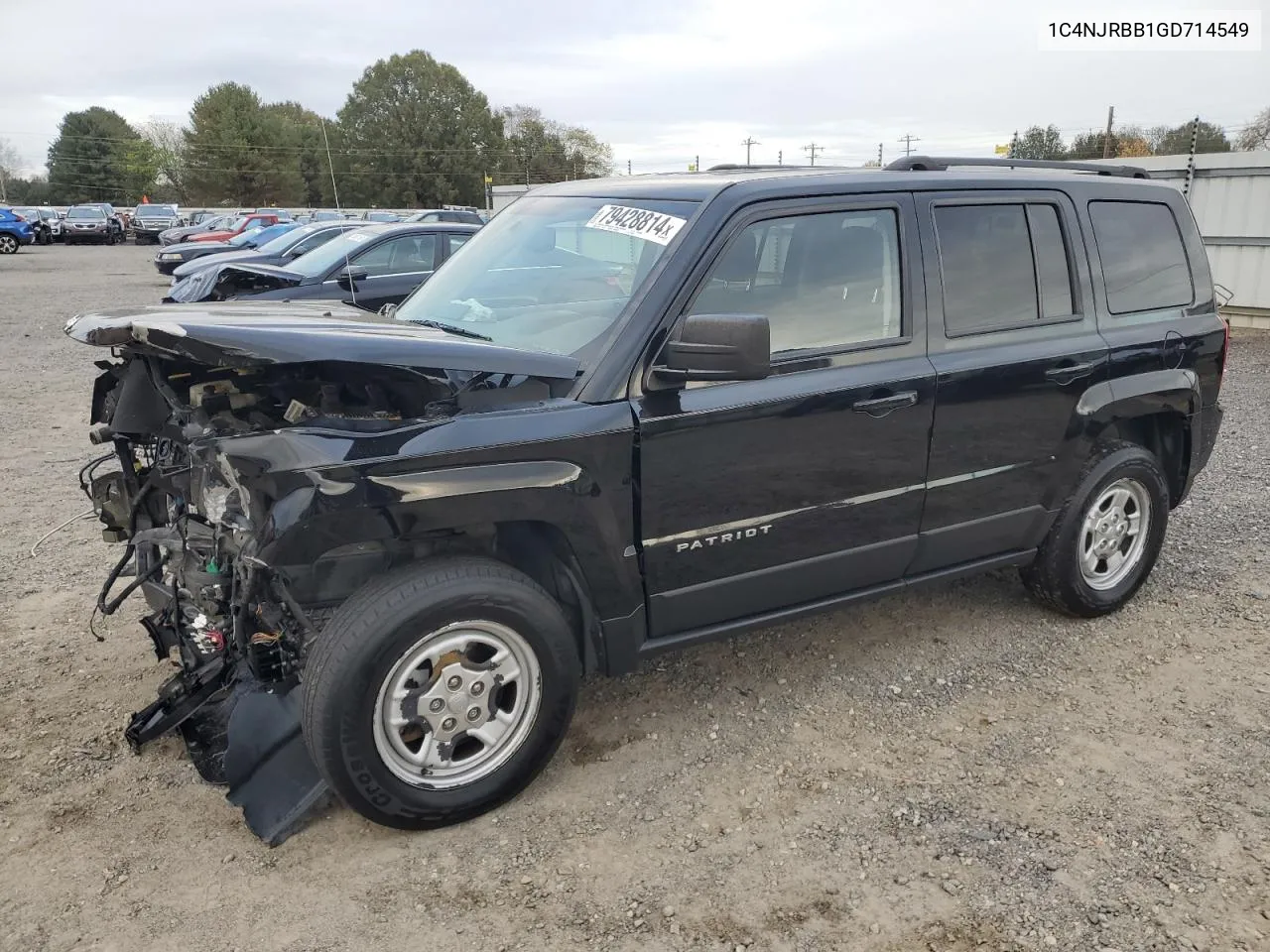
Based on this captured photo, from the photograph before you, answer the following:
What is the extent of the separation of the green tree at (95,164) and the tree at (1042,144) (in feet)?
217

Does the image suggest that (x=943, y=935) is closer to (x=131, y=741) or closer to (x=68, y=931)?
(x=68, y=931)

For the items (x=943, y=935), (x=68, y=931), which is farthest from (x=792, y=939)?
(x=68, y=931)

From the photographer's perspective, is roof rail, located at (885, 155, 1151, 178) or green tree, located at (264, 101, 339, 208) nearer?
roof rail, located at (885, 155, 1151, 178)

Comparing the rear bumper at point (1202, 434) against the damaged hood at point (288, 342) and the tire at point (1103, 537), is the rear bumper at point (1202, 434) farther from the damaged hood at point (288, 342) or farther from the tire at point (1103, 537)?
the damaged hood at point (288, 342)

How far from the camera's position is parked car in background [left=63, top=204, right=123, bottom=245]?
39.7 meters

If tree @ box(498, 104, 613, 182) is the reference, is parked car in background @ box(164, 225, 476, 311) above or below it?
below

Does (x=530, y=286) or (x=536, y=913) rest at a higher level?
(x=530, y=286)

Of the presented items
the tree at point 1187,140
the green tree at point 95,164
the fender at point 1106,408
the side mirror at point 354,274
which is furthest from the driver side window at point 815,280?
the green tree at point 95,164

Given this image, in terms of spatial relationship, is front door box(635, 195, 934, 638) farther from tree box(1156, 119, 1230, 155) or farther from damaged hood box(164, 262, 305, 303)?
tree box(1156, 119, 1230, 155)

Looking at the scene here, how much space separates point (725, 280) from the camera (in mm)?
3160

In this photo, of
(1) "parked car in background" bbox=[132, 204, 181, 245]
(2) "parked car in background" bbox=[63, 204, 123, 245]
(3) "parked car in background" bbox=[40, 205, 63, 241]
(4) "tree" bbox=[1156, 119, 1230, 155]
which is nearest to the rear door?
(4) "tree" bbox=[1156, 119, 1230, 155]

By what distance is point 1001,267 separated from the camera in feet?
12.4

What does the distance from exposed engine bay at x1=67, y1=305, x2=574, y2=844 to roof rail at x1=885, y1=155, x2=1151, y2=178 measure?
1.86m

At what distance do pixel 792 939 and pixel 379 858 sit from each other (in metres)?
1.24
